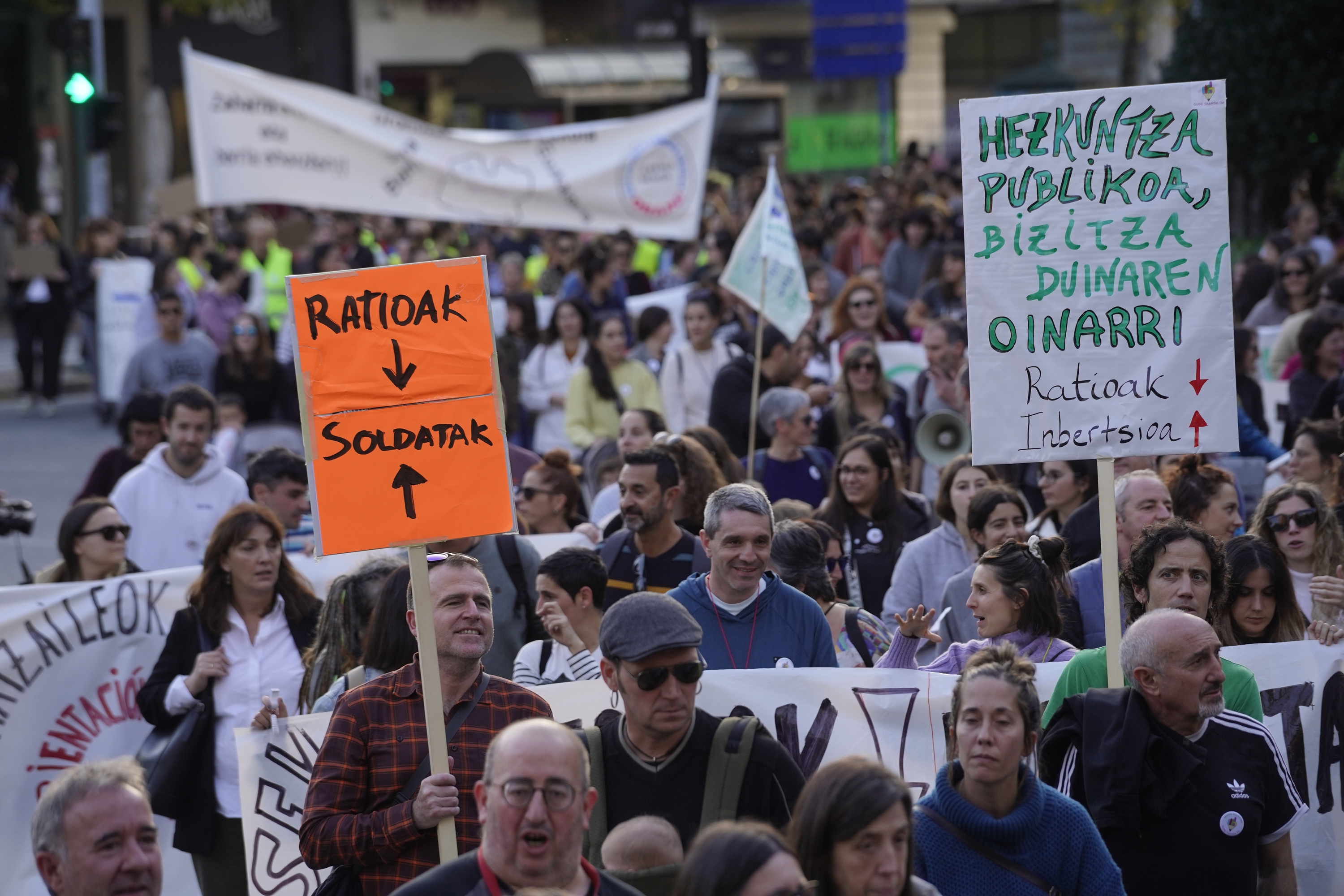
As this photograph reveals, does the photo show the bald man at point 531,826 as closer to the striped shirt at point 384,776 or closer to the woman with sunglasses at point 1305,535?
the striped shirt at point 384,776

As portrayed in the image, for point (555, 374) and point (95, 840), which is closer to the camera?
point (95, 840)

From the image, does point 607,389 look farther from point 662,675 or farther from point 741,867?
point 741,867

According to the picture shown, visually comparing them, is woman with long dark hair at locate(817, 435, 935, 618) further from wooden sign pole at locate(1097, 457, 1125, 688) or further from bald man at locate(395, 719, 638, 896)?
bald man at locate(395, 719, 638, 896)

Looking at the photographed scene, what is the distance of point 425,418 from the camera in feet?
14.1

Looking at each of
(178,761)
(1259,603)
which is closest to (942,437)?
(1259,603)

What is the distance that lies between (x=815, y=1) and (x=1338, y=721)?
21318 millimetres

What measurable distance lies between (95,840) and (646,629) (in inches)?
49.9

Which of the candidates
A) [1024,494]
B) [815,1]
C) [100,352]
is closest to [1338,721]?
[1024,494]

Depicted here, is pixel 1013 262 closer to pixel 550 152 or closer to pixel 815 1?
pixel 550 152

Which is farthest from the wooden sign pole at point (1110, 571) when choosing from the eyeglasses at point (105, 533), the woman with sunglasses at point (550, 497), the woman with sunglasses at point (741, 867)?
the eyeglasses at point (105, 533)

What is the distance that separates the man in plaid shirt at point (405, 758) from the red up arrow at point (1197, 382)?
2129mm

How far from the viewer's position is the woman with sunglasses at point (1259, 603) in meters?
5.21

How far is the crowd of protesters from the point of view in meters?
3.28

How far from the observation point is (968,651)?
5.09 metres
